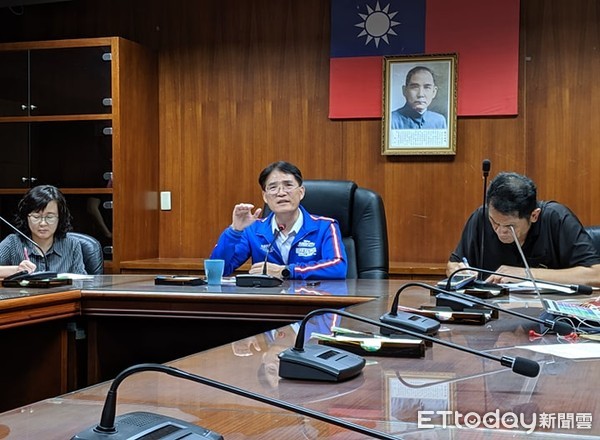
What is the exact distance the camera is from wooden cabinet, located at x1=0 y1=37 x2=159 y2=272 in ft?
13.4

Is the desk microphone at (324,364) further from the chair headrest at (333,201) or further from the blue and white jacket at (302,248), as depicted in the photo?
the chair headrest at (333,201)

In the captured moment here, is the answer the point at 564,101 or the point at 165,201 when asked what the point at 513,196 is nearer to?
the point at 564,101

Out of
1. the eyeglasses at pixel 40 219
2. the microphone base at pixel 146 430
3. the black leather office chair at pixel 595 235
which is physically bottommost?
the microphone base at pixel 146 430

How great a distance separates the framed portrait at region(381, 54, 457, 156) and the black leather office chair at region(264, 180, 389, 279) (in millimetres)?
851

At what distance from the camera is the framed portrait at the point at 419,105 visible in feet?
12.8

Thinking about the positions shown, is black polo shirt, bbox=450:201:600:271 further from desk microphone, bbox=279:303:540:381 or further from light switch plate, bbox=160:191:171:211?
light switch plate, bbox=160:191:171:211

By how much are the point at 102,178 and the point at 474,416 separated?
11.5 feet

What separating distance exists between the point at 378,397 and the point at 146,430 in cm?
36

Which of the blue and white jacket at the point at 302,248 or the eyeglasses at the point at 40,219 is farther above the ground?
the eyeglasses at the point at 40,219

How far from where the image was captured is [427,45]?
3941 mm

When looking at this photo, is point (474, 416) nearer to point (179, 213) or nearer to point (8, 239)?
point (8, 239)

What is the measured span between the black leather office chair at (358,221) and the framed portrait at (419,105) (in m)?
0.85

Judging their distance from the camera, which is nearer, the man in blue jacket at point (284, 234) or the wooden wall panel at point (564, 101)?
the man in blue jacket at point (284, 234)

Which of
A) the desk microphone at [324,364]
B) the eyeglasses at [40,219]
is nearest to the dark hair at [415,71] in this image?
the eyeglasses at [40,219]
